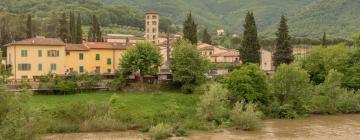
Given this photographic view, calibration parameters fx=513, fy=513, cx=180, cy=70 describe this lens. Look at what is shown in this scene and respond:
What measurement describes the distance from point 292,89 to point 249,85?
17.5ft

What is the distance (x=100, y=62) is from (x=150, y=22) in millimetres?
31545

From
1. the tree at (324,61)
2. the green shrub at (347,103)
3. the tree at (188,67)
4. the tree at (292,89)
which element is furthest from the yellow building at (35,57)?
the green shrub at (347,103)

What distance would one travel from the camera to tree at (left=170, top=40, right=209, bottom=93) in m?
59.9

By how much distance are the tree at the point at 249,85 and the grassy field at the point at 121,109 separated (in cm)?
442

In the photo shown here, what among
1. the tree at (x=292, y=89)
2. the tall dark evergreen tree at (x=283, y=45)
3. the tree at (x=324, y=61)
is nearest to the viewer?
the tree at (x=292, y=89)

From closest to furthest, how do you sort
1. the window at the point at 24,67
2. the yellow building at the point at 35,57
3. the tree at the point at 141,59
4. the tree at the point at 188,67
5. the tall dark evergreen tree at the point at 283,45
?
the tree at the point at 141,59, the tree at the point at 188,67, the yellow building at the point at 35,57, the window at the point at 24,67, the tall dark evergreen tree at the point at 283,45

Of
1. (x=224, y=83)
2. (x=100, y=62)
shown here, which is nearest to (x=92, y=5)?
(x=100, y=62)

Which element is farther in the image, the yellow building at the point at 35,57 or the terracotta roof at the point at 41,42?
the terracotta roof at the point at 41,42

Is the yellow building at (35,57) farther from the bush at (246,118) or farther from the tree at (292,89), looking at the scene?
the tree at (292,89)

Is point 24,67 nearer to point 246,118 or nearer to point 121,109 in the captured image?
point 121,109

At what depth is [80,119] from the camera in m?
47.2

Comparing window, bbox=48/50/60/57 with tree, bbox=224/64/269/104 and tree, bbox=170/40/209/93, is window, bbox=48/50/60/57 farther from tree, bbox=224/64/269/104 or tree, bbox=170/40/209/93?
tree, bbox=224/64/269/104

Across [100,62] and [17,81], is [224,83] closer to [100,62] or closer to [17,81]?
[100,62]

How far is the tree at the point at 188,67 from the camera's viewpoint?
196ft
